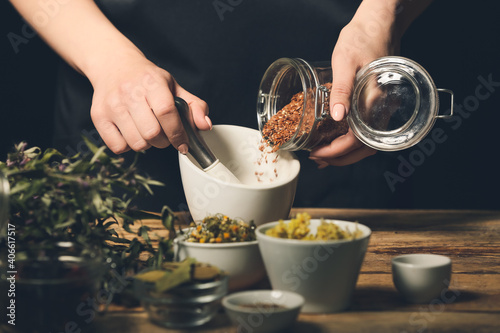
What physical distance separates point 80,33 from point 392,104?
789 mm

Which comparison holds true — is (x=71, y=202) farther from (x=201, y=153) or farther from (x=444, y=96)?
(x=444, y=96)

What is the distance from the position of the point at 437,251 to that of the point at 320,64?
0.45 m

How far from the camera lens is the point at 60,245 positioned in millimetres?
701

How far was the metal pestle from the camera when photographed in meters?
1.08

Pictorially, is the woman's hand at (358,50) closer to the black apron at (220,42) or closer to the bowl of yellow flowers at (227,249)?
the black apron at (220,42)

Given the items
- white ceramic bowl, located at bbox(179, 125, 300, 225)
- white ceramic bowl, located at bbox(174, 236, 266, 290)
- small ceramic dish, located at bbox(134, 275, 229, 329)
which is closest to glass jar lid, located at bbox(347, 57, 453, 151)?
white ceramic bowl, located at bbox(179, 125, 300, 225)

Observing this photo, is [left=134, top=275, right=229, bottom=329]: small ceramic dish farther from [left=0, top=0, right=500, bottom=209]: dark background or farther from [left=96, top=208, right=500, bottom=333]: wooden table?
[left=0, top=0, right=500, bottom=209]: dark background

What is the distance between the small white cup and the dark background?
2.76 ft

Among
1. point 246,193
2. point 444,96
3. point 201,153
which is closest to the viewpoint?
point 246,193

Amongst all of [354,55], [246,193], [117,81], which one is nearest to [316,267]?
[246,193]

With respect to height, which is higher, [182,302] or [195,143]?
[195,143]

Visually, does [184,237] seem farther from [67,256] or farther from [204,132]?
[204,132]

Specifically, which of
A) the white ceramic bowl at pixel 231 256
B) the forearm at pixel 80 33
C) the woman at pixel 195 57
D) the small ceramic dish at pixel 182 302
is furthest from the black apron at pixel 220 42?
the small ceramic dish at pixel 182 302

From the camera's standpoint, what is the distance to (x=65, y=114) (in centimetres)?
161
